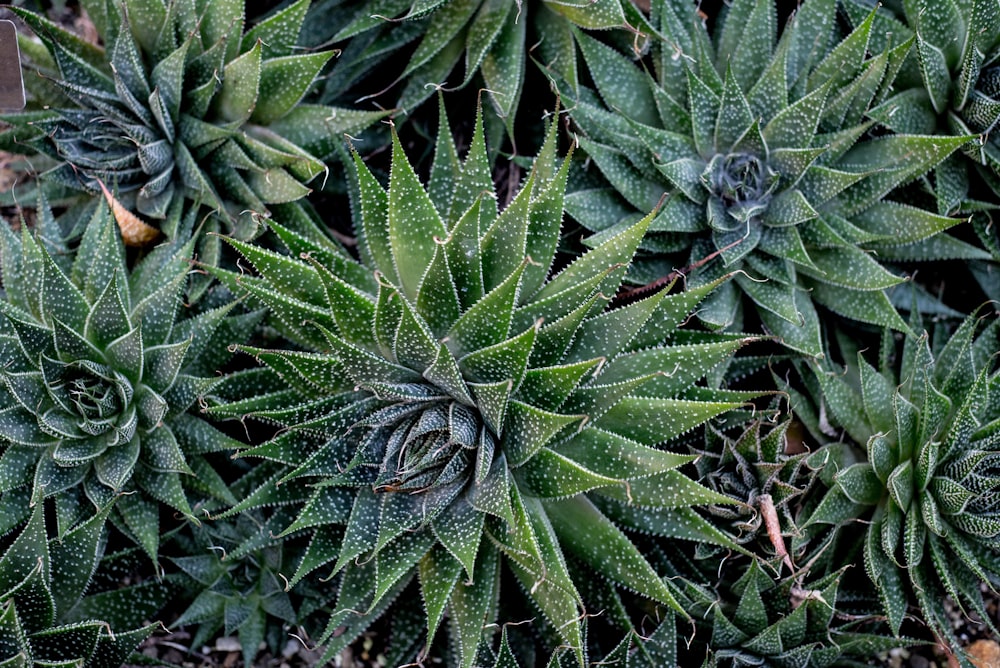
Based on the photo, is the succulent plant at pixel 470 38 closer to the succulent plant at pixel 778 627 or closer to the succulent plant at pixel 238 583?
the succulent plant at pixel 238 583

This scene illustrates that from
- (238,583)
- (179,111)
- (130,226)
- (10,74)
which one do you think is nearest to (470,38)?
(179,111)

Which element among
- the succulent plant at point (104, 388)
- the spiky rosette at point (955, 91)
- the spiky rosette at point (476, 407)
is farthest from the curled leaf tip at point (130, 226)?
the spiky rosette at point (955, 91)

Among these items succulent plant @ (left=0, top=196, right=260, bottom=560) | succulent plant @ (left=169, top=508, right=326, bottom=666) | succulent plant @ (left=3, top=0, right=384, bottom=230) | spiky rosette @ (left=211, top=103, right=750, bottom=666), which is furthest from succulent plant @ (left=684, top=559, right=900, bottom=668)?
succulent plant @ (left=3, top=0, right=384, bottom=230)

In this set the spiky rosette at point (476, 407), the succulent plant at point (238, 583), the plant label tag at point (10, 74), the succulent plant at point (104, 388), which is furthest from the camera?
the succulent plant at point (238, 583)

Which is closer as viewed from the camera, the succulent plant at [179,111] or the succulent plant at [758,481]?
the succulent plant at [758,481]

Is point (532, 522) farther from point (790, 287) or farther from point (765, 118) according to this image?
point (765, 118)

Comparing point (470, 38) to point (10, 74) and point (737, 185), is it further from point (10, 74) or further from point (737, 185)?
point (10, 74)
